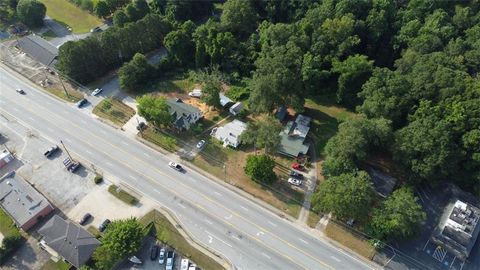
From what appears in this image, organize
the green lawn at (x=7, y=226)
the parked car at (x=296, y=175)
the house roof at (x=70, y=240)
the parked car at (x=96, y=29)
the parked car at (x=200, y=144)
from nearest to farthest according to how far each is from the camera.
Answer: the house roof at (x=70, y=240) < the green lawn at (x=7, y=226) < the parked car at (x=296, y=175) < the parked car at (x=200, y=144) < the parked car at (x=96, y=29)

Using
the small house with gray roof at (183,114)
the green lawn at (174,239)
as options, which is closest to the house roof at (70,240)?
the green lawn at (174,239)

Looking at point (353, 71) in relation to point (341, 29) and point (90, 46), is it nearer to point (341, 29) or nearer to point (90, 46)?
point (341, 29)

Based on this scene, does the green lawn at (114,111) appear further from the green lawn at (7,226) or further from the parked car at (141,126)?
the green lawn at (7,226)

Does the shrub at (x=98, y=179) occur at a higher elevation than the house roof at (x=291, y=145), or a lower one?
lower

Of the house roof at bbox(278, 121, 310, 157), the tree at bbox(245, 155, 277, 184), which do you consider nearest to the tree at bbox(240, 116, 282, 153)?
the tree at bbox(245, 155, 277, 184)

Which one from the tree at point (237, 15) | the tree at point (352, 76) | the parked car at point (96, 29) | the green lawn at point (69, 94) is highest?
the tree at point (237, 15)

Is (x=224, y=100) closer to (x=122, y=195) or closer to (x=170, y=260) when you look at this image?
(x=122, y=195)

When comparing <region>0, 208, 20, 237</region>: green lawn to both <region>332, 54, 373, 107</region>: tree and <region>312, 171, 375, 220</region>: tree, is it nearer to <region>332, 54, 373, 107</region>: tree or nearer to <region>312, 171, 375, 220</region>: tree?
<region>312, 171, 375, 220</region>: tree
